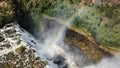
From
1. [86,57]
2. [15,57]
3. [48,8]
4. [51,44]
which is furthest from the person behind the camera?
[48,8]

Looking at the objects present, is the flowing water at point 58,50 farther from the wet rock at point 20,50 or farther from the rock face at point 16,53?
the wet rock at point 20,50

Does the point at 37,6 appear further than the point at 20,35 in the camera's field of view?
Yes

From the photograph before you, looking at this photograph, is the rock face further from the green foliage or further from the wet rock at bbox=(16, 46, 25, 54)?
the green foliage

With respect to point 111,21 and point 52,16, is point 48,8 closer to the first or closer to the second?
point 52,16

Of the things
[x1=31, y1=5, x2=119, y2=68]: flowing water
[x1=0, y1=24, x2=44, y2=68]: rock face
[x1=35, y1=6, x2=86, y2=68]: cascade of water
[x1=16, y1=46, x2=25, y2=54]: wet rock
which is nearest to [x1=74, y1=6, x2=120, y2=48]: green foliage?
[x1=31, y1=5, x2=119, y2=68]: flowing water

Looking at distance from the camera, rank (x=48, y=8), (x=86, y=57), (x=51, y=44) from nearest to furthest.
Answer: (x=86, y=57) < (x=51, y=44) < (x=48, y=8)

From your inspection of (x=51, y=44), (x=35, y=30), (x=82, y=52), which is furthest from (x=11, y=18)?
(x=82, y=52)

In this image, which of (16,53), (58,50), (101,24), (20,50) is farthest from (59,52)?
(101,24)

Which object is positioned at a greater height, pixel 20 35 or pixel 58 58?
pixel 20 35
